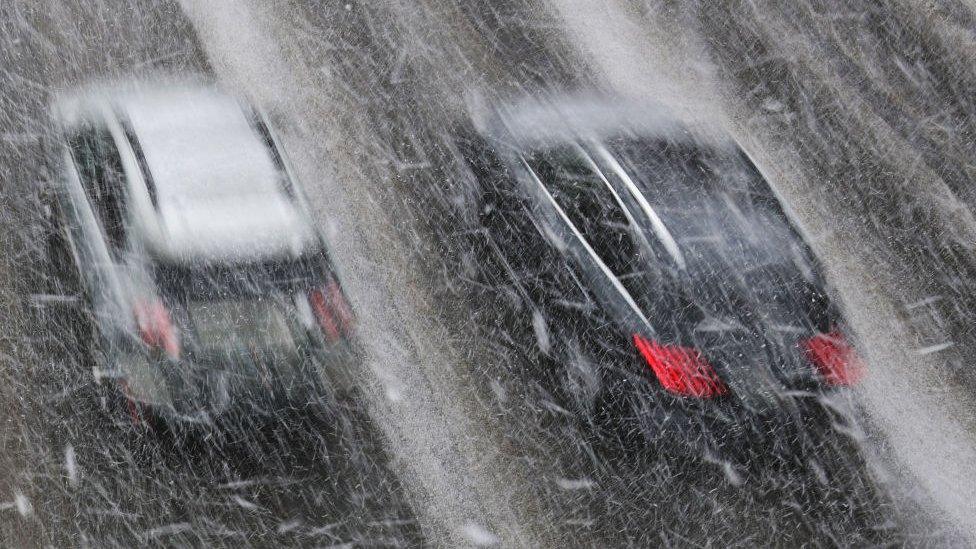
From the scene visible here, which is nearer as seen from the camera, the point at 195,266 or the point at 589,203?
the point at 195,266

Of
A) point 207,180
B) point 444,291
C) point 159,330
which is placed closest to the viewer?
point 159,330

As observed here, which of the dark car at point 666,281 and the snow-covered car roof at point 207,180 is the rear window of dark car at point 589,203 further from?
the snow-covered car roof at point 207,180

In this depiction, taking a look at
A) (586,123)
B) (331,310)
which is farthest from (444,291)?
(586,123)

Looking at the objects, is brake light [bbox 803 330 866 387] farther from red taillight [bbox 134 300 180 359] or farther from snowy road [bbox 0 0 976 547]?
red taillight [bbox 134 300 180 359]

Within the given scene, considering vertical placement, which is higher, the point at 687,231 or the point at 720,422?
the point at 687,231

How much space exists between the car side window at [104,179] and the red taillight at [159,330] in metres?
0.46

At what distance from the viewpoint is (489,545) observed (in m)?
5.40

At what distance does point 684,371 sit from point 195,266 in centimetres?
309

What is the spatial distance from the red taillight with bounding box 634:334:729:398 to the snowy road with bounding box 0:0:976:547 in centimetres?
62

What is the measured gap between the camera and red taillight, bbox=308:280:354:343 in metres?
5.12

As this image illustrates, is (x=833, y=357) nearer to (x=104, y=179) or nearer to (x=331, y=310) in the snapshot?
(x=331, y=310)

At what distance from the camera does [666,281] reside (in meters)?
5.48

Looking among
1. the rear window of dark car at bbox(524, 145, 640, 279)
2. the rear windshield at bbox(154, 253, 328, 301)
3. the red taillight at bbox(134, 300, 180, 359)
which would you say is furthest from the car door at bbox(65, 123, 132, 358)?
the rear window of dark car at bbox(524, 145, 640, 279)

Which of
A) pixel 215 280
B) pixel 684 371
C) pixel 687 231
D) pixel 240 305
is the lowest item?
pixel 684 371
